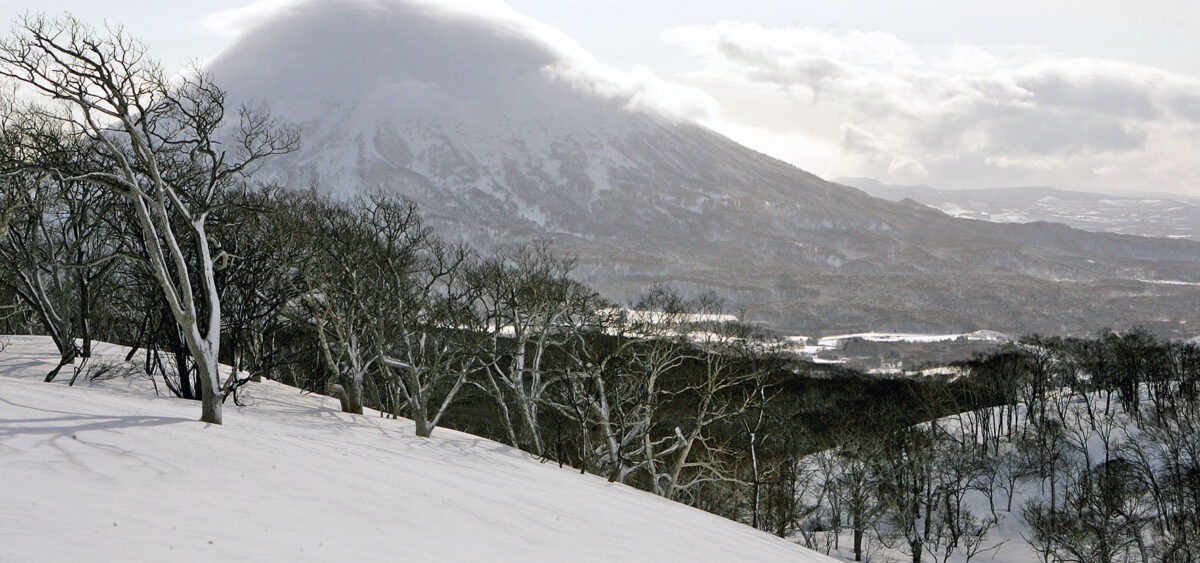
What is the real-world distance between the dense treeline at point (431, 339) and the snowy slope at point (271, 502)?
283 cm

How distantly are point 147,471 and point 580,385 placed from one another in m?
24.1

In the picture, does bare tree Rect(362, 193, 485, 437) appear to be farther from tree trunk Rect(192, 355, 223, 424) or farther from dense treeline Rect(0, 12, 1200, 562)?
tree trunk Rect(192, 355, 223, 424)

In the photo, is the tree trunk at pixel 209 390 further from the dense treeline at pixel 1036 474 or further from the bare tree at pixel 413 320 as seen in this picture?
the dense treeline at pixel 1036 474

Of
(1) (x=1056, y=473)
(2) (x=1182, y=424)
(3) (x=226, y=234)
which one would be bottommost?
(1) (x=1056, y=473)

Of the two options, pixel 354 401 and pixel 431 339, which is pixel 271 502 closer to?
pixel 354 401

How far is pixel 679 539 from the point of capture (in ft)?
43.1

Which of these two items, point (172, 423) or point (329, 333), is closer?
point (172, 423)

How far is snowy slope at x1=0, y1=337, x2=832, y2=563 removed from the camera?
276 inches

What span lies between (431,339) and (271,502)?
29.2 metres

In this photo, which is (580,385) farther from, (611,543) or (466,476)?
(611,543)

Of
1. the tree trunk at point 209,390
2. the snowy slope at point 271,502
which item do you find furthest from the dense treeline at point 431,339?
the snowy slope at point 271,502

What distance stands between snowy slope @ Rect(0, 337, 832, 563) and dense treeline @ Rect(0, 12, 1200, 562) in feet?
9.29

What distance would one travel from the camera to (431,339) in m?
38.0

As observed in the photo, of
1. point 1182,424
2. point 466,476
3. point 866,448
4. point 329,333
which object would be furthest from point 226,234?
point 1182,424
